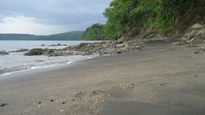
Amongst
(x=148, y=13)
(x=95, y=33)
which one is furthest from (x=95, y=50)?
(x=95, y=33)

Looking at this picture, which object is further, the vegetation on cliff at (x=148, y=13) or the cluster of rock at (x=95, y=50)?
the vegetation on cliff at (x=148, y=13)

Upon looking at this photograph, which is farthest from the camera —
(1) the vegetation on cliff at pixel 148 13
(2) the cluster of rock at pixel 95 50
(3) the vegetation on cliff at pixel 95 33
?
(3) the vegetation on cliff at pixel 95 33

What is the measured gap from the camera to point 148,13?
1216 inches

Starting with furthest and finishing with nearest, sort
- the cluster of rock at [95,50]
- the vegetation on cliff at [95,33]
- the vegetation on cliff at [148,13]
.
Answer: the vegetation on cliff at [95,33], the vegetation on cliff at [148,13], the cluster of rock at [95,50]

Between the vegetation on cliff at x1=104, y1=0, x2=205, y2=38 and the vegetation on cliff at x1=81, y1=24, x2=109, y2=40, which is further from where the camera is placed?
the vegetation on cliff at x1=81, y1=24, x2=109, y2=40

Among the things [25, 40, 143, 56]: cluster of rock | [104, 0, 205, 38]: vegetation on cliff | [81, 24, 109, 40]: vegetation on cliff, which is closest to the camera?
[25, 40, 143, 56]: cluster of rock

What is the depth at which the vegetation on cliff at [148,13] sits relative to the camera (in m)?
20.2

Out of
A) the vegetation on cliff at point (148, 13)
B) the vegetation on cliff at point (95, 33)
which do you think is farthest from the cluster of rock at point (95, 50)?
the vegetation on cliff at point (95, 33)

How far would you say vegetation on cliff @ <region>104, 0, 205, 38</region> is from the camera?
66.4ft

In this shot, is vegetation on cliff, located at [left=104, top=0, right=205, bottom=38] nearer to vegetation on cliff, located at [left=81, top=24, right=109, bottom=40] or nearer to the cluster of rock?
the cluster of rock

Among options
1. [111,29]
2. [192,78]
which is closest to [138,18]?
[111,29]

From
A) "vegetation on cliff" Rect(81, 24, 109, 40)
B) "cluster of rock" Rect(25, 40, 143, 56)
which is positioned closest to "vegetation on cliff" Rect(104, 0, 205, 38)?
"cluster of rock" Rect(25, 40, 143, 56)

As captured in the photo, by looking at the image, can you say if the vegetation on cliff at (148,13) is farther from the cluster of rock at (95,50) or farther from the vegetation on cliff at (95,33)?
the vegetation on cliff at (95,33)

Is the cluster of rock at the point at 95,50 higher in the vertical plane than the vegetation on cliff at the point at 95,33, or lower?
lower
